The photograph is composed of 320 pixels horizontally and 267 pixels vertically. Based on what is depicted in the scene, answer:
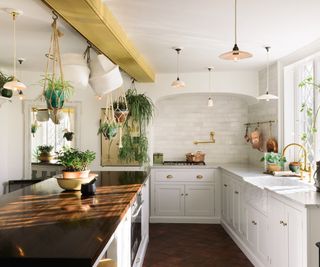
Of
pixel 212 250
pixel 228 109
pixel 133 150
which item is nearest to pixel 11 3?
pixel 133 150

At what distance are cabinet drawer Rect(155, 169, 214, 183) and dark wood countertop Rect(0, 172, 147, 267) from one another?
247 centimetres

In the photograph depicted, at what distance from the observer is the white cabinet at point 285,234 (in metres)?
2.71

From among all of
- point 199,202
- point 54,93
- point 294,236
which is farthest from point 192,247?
point 54,93

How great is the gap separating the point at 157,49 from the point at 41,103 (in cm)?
256

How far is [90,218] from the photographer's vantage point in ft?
6.48

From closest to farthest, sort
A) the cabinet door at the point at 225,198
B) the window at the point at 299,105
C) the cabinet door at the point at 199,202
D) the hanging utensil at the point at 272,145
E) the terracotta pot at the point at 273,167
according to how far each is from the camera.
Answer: the window at the point at 299,105, the terracotta pot at the point at 273,167, the hanging utensil at the point at 272,145, the cabinet door at the point at 225,198, the cabinet door at the point at 199,202

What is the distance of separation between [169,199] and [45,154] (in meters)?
2.21

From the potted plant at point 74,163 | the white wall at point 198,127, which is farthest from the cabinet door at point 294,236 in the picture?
the white wall at point 198,127

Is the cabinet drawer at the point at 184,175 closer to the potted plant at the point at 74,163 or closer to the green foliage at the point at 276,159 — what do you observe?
the green foliage at the point at 276,159

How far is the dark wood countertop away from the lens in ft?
4.43

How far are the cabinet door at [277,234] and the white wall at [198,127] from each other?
2.91 meters

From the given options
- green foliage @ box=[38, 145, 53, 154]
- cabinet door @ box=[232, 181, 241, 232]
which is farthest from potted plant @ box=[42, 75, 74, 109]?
green foliage @ box=[38, 145, 53, 154]

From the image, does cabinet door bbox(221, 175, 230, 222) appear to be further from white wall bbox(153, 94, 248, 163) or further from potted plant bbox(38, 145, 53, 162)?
potted plant bbox(38, 145, 53, 162)

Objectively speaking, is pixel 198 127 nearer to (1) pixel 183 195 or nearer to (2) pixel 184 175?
(2) pixel 184 175
